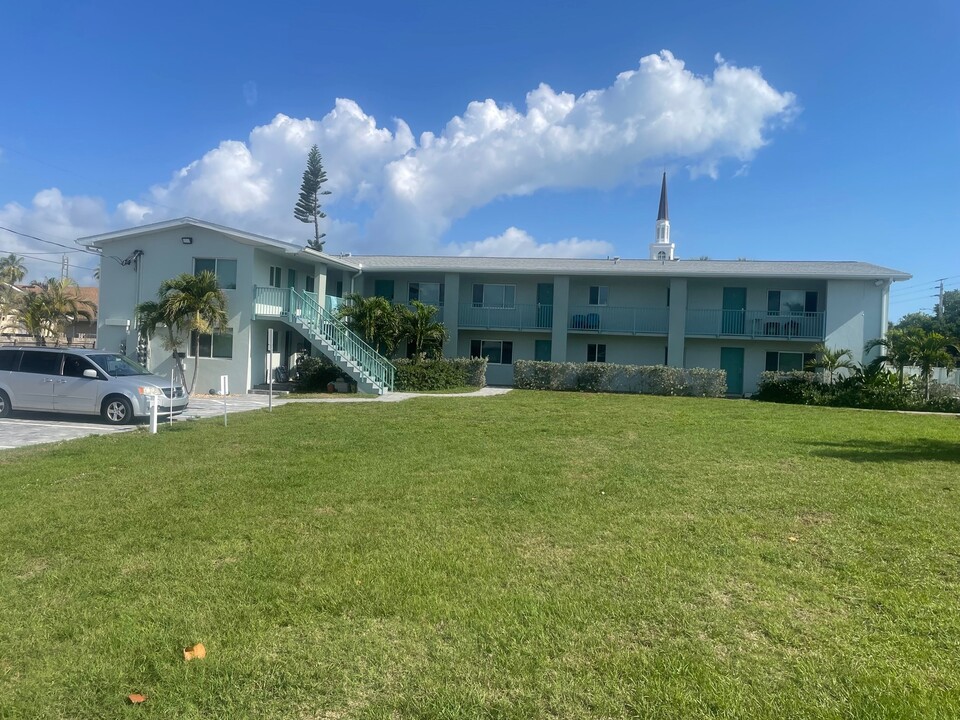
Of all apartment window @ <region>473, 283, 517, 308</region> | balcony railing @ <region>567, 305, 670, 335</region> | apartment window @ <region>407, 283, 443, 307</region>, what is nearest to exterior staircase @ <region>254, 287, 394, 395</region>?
apartment window @ <region>407, 283, 443, 307</region>

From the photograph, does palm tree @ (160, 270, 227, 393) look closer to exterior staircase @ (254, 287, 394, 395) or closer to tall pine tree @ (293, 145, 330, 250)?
exterior staircase @ (254, 287, 394, 395)

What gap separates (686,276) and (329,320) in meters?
14.5

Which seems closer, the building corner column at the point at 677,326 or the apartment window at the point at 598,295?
the building corner column at the point at 677,326

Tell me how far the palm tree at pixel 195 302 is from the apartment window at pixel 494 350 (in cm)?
1169

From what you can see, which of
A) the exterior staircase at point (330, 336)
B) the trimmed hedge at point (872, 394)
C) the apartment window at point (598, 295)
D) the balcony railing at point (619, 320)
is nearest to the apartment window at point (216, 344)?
the exterior staircase at point (330, 336)

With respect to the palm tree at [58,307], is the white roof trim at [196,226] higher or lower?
higher

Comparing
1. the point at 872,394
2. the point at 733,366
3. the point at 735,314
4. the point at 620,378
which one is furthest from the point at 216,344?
the point at 872,394

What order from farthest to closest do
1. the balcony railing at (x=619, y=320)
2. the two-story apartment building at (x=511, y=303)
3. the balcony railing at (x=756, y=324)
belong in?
the balcony railing at (x=619, y=320)
the balcony railing at (x=756, y=324)
the two-story apartment building at (x=511, y=303)

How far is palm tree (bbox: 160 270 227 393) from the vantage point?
19.9 metres

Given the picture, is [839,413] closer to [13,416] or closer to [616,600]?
[616,600]

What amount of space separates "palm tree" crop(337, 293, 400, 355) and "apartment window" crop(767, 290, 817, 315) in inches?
612

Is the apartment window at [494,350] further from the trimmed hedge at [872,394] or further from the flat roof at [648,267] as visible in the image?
the trimmed hedge at [872,394]

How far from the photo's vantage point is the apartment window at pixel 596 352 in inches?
1131

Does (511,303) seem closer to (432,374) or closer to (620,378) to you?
(620,378)
